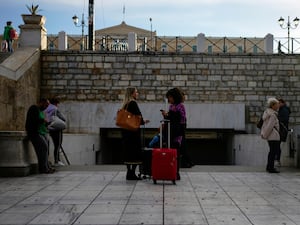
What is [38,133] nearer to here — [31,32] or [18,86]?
[18,86]

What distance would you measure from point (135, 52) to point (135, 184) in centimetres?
1465

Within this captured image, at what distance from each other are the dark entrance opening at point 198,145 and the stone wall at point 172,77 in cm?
149

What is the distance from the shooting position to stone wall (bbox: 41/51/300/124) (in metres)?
23.3

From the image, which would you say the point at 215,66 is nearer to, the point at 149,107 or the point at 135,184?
the point at 149,107

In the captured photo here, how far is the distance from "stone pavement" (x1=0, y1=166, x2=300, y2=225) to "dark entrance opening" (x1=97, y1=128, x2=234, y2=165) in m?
11.0

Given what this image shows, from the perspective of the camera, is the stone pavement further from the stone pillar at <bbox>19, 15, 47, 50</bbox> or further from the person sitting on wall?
the stone pillar at <bbox>19, 15, 47, 50</bbox>

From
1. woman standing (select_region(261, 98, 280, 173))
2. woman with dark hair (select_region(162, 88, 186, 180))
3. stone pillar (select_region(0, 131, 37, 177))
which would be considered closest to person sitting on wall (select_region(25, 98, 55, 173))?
stone pillar (select_region(0, 131, 37, 177))

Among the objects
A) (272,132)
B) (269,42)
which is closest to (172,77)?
(269,42)

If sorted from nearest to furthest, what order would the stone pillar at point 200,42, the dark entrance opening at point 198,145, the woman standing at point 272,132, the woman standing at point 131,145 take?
the woman standing at point 131,145 < the woman standing at point 272,132 < the dark entrance opening at point 198,145 < the stone pillar at point 200,42

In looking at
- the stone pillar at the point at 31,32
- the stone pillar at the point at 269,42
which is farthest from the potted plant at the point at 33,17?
the stone pillar at the point at 269,42

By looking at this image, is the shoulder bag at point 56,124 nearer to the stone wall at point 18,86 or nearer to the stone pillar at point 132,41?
the stone wall at point 18,86

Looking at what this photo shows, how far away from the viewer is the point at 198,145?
89.5 ft

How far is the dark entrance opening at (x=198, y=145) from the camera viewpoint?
23.2 metres

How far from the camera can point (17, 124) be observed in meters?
18.4
